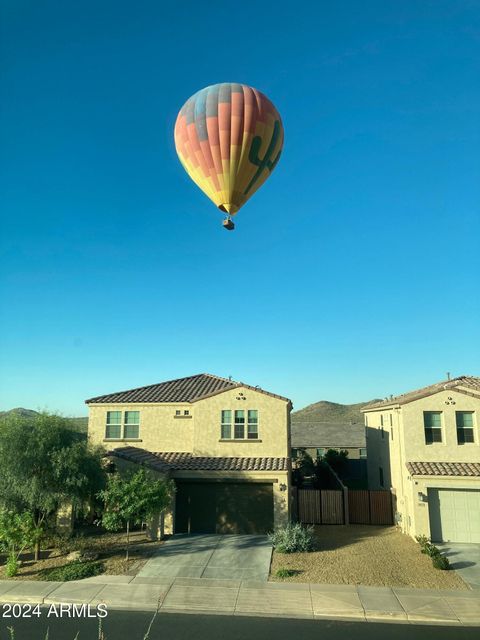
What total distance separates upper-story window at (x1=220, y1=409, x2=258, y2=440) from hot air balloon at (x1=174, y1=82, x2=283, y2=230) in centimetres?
980

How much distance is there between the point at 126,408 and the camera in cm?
2547

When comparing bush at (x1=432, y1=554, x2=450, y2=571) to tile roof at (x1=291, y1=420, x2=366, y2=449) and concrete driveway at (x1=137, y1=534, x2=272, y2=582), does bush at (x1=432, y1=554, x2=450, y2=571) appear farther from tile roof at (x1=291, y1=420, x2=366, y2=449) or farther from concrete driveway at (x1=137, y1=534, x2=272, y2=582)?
tile roof at (x1=291, y1=420, x2=366, y2=449)

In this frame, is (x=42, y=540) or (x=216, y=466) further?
(x=216, y=466)

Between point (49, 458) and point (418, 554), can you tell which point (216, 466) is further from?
point (418, 554)

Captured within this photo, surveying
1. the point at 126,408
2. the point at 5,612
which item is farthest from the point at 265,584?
the point at 126,408

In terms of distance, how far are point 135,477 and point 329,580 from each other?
8096 mm

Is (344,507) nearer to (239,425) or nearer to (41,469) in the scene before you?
(239,425)

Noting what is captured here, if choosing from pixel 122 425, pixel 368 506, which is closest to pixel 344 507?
pixel 368 506

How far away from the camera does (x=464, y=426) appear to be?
2130 cm

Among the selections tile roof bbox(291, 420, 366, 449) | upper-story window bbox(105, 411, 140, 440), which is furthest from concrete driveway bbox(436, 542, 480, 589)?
tile roof bbox(291, 420, 366, 449)

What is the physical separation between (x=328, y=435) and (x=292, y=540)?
31224 mm

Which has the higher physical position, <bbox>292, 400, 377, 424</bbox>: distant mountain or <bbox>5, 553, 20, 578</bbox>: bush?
<bbox>292, 400, 377, 424</bbox>: distant mountain

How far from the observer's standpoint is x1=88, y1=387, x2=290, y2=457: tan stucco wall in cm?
2266

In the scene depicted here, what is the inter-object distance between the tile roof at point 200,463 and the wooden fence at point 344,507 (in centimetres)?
305
